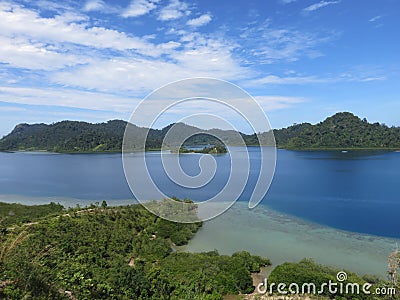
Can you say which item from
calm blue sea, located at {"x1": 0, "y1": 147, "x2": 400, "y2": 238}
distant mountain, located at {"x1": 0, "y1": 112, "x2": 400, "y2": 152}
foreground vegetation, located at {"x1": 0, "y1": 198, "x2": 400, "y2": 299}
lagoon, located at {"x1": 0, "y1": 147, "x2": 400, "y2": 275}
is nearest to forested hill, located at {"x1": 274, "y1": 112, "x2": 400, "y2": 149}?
distant mountain, located at {"x1": 0, "y1": 112, "x2": 400, "y2": 152}

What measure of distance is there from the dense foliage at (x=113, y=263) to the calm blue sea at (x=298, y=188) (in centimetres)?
280

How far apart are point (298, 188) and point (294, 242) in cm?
1488

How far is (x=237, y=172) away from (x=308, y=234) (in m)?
12.1

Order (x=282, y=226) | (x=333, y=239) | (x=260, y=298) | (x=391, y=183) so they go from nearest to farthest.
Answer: (x=260, y=298)
(x=333, y=239)
(x=282, y=226)
(x=391, y=183)

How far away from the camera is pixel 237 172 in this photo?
4637 mm

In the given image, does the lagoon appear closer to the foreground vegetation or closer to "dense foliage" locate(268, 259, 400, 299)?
the foreground vegetation

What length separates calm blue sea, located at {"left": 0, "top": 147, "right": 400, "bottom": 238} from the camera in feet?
57.6

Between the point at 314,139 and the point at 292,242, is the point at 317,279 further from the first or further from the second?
Result: the point at 314,139

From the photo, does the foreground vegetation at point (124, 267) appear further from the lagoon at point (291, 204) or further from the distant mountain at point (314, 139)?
the distant mountain at point (314, 139)

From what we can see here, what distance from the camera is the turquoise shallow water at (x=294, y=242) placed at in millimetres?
11698

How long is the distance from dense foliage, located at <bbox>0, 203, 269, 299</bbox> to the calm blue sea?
110 inches

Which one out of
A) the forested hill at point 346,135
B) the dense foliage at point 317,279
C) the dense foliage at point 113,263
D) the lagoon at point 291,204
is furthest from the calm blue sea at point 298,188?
the forested hill at point 346,135

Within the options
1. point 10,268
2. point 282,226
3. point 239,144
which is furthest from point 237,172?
point 282,226

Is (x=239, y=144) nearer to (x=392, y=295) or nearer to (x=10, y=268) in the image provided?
(x=10, y=268)
